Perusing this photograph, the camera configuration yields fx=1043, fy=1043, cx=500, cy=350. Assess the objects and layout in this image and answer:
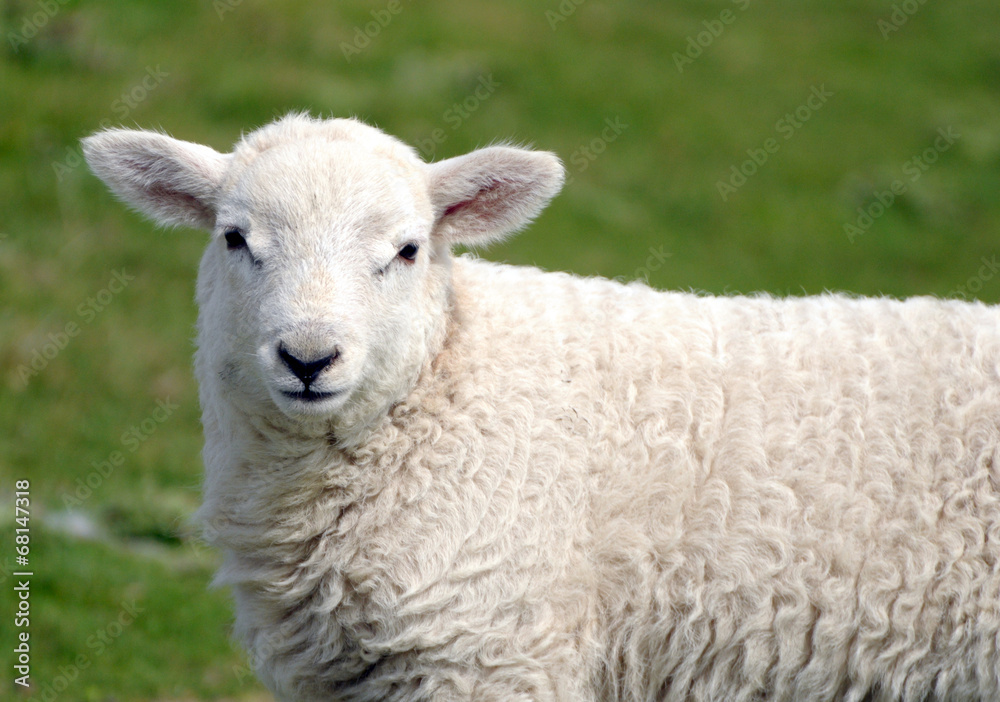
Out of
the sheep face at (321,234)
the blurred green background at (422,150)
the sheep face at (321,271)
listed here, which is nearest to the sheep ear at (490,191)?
the sheep face at (321,234)

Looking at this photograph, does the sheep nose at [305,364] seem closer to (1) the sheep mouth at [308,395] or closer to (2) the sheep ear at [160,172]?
(1) the sheep mouth at [308,395]

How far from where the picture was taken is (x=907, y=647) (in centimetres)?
374

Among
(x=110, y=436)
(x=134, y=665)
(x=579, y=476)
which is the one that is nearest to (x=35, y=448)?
(x=110, y=436)

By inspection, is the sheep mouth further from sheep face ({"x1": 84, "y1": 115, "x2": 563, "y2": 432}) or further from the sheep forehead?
the sheep forehead

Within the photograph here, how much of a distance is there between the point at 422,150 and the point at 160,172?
877 cm

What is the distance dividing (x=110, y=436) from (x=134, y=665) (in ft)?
10.4

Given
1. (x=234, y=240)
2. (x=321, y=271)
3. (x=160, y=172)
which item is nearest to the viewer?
(x=321, y=271)

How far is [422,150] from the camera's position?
12.7 meters

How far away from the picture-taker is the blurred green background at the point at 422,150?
722 centimetres

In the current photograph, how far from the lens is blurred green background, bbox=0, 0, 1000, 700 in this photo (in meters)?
7.22

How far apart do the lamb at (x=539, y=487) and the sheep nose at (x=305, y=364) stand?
0.01 m

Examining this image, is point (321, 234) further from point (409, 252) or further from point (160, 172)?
point (160, 172)

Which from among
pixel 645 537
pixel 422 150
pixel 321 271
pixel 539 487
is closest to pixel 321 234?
pixel 321 271

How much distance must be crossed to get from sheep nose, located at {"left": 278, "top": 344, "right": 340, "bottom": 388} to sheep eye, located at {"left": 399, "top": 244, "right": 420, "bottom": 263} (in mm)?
575
